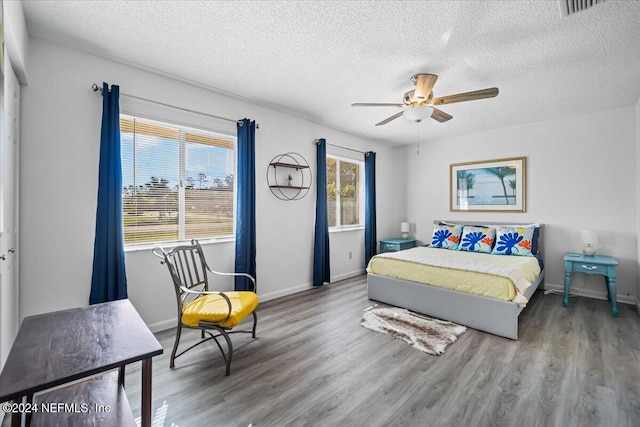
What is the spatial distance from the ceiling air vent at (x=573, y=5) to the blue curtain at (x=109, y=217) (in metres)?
3.39

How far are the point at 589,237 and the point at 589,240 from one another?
0.04 m

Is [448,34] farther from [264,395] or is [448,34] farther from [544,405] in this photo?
[264,395]

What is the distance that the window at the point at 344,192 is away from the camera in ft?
16.6

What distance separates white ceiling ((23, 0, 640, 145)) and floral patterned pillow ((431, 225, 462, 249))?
6.87ft

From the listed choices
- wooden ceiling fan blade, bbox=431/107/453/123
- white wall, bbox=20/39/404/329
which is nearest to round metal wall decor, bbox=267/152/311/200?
white wall, bbox=20/39/404/329

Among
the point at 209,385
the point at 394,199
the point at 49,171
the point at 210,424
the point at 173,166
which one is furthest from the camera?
the point at 394,199

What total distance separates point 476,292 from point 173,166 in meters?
3.51

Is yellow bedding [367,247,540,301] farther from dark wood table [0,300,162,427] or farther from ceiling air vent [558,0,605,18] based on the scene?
dark wood table [0,300,162,427]

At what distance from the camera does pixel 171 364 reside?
7.41 feet

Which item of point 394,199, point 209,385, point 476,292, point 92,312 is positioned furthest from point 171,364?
point 394,199

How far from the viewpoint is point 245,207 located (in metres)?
3.46

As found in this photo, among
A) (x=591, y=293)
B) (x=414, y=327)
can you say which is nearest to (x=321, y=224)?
(x=414, y=327)

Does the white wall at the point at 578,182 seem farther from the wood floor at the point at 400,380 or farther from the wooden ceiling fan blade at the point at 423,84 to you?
the wooden ceiling fan blade at the point at 423,84

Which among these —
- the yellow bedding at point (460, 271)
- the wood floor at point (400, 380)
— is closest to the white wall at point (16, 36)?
the wood floor at point (400, 380)
